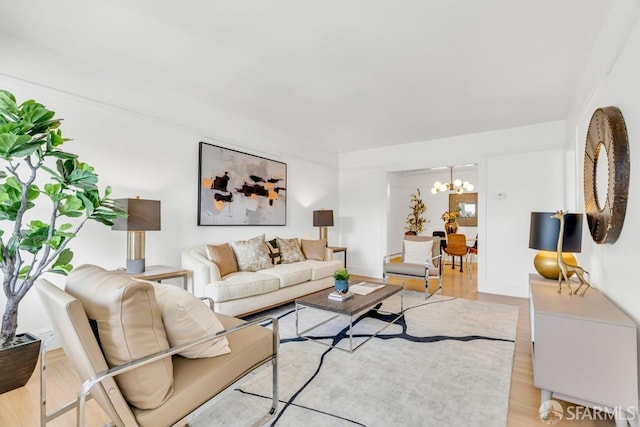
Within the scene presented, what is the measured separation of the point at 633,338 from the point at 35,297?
4.25 metres

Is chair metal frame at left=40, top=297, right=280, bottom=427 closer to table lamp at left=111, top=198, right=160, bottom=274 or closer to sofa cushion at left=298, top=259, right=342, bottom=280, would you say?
table lamp at left=111, top=198, right=160, bottom=274

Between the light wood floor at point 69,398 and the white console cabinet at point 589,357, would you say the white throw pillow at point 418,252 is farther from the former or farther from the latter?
the white console cabinet at point 589,357

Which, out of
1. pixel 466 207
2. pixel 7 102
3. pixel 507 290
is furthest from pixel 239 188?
pixel 466 207

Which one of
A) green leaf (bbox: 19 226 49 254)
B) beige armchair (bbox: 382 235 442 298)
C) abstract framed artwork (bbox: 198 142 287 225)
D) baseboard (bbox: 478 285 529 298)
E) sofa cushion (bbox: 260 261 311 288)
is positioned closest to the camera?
green leaf (bbox: 19 226 49 254)

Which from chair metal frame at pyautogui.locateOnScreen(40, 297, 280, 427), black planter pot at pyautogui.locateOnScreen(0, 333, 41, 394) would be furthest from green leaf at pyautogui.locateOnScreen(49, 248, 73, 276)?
chair metal frame at pyautogui.locateOnScreen(40, 297, 280, 427)

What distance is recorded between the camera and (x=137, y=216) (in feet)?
9.29

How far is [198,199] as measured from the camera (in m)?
3.91

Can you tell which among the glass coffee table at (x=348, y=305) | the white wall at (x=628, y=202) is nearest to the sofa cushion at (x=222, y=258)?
the glass coffee table at (x=348, y=305)

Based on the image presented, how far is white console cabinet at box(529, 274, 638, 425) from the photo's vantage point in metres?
1.53

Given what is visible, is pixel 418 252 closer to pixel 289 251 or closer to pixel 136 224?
pixel 289 251

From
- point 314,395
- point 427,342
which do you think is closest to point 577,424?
point 427,342

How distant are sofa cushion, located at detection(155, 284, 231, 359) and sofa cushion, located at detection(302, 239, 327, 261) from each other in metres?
3.29

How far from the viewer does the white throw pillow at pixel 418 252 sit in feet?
16.3

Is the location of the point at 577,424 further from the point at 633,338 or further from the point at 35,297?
the point at 35,297
